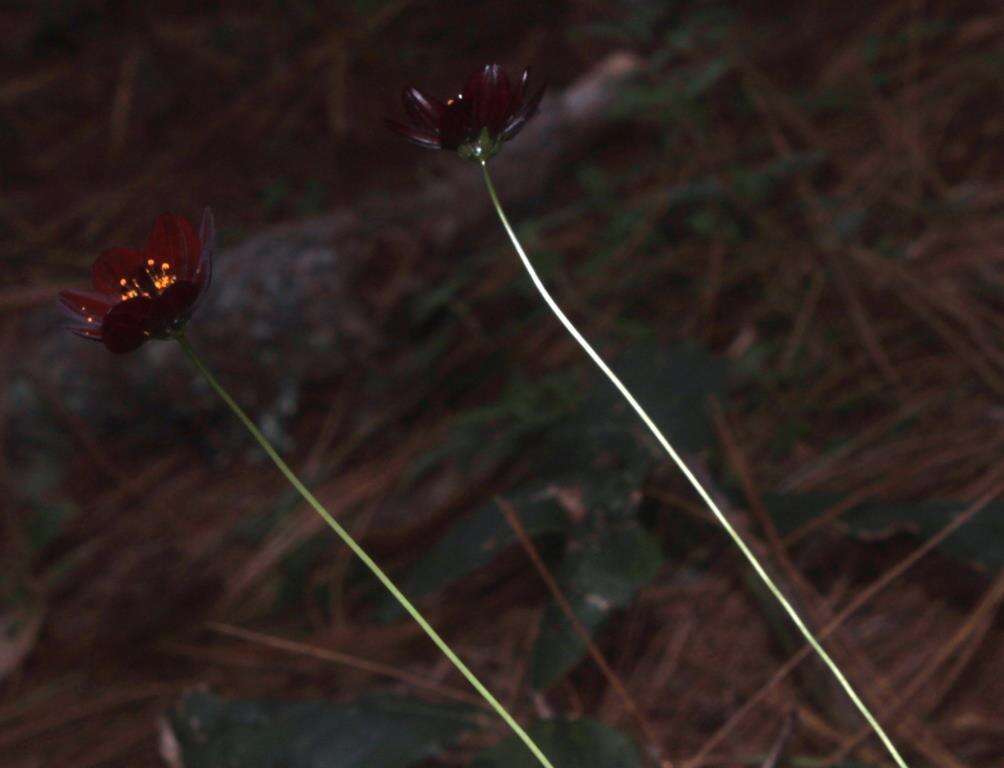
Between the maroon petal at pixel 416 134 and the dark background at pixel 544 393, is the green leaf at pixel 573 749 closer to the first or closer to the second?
the dark background at pixel 544 393

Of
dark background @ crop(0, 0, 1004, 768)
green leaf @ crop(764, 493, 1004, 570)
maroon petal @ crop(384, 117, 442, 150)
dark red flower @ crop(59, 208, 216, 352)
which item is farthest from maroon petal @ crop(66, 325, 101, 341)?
green leaf @ crop(764, 493, 1004, 570)

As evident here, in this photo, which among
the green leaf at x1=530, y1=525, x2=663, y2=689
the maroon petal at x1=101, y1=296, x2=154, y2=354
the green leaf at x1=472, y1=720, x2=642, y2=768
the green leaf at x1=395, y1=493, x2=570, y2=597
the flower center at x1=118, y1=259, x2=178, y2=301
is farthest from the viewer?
the green leaf at x1=395, y1=493, x2=570, y2=597

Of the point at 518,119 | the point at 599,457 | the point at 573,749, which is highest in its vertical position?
the point at 518,119

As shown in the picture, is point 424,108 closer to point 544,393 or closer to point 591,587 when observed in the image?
point 591,587

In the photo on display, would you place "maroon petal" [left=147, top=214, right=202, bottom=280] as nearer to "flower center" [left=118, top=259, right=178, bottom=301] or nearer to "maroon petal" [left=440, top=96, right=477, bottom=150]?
"flower center" [left=118, top=259, right=178, bottom=301]

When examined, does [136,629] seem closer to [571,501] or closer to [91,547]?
[91,547]

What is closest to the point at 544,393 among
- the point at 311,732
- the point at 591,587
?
the point at 591,587
